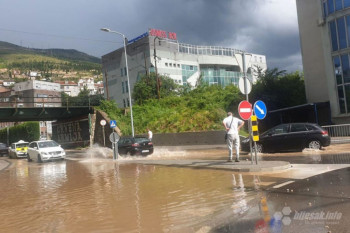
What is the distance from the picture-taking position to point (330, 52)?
2711 cm

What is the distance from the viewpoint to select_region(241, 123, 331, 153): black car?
16.4 m

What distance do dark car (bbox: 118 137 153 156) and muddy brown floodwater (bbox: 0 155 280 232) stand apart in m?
9.87

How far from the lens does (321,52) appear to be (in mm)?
29531

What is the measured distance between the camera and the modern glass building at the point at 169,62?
7544 centimetres

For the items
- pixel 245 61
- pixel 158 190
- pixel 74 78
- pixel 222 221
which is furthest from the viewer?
pixel 74 78

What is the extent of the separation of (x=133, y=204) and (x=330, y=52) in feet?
80.0

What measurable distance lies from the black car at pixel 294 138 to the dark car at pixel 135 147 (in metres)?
7.01

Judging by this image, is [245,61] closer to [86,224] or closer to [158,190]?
[158,190]

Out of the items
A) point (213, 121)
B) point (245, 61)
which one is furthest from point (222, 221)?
point (213, 121)

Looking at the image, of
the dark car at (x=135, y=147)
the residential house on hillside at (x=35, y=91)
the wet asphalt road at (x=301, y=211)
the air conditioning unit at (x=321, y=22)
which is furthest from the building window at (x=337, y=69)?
the residential house on hillside at (x=35, y=91)

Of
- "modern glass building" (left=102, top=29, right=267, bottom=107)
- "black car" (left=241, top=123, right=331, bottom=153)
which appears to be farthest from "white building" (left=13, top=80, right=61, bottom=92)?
"black car" (left=241, top=123, right=331, bottom=153)

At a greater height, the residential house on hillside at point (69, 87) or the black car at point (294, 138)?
the residential house on hillside at point (69, 87)

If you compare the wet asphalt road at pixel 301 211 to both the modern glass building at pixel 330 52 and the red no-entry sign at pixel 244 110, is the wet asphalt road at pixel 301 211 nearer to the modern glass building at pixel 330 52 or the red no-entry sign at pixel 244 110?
the red no-entry sign at pixel 244 110

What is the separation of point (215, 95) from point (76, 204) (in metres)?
29.8
